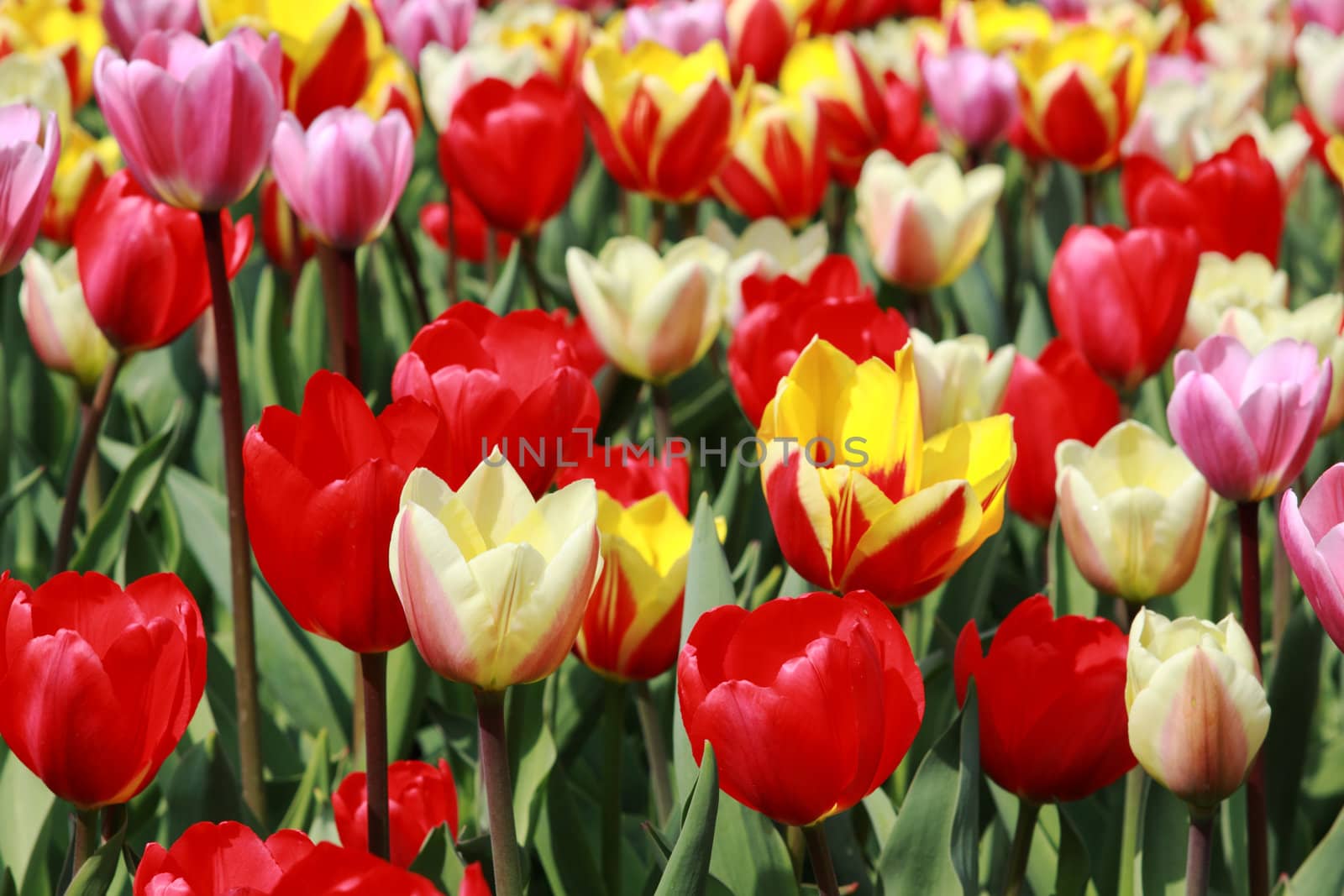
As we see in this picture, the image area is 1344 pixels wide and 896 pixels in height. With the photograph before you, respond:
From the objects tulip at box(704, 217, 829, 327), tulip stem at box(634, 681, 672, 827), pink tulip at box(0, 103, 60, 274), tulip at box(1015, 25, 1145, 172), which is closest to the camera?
pink tulip at box(0, 103, 60, 274)

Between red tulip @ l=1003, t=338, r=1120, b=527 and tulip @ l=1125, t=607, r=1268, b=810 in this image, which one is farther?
red tulip @ l=1003, t=338, r=1120, b=527

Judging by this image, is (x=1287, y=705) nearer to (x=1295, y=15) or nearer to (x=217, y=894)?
(x=217, y=894)

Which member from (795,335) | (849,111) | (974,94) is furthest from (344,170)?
(974,94)

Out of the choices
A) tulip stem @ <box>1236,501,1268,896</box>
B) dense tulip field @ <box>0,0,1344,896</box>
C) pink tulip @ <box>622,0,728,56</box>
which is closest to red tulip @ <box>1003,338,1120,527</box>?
dense tulip field @ <box>0,0,1344,896</box>

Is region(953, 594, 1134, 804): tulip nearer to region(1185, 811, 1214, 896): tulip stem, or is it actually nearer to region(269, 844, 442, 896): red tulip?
region(1185, 811, 1214, 896): tulip stem

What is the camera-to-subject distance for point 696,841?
73 cm

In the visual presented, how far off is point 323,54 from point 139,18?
27 cm

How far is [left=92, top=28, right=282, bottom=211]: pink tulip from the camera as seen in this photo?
1.05m

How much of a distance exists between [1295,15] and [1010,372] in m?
2.65

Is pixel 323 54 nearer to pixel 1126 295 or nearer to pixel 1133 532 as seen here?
pixel 1126 295

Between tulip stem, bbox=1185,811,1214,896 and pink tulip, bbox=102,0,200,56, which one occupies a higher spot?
pink tulip, bbox=102,0,200,56

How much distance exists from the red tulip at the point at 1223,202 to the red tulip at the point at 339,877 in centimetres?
138

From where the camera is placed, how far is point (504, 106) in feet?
5.47

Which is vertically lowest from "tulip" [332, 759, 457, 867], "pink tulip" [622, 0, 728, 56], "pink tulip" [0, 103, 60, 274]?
"tulip" [332, 759, 457, 867]
